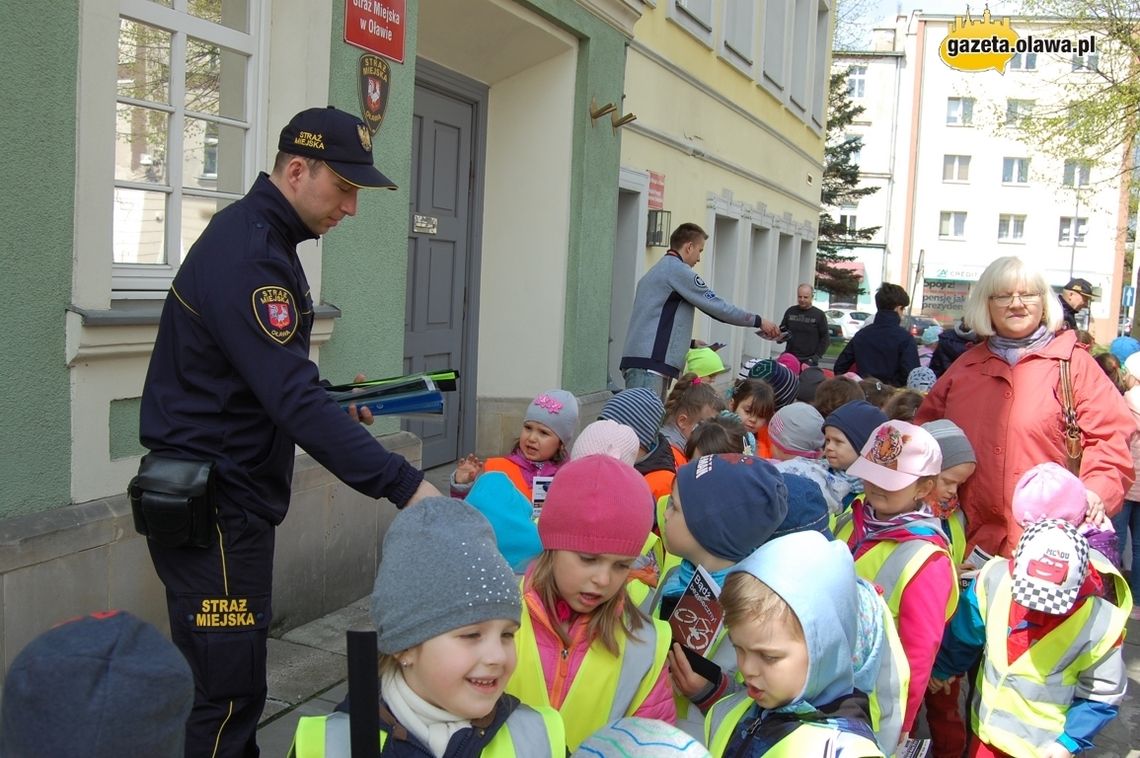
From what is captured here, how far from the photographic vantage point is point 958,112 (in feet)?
169

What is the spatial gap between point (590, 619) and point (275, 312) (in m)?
1.13

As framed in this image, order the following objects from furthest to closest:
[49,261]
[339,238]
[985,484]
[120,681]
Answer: [339,238]
[985,484]
[49,261]
[120,681]

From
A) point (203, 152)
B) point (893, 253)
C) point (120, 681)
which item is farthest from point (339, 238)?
point (893, 253)

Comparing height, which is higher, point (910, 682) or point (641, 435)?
point (641, 435)

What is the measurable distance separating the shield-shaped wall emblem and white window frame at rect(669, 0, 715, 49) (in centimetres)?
595

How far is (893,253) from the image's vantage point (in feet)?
170

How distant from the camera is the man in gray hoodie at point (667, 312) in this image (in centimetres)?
764

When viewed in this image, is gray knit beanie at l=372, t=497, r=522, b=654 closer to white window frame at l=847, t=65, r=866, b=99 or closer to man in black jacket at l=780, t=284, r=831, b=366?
man in black jacket at l=780, t=284, r=831, b=366

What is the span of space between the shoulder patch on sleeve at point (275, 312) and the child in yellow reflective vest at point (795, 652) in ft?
4.31

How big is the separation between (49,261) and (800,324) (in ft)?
30.7

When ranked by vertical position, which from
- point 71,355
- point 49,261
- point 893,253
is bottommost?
point 71,355

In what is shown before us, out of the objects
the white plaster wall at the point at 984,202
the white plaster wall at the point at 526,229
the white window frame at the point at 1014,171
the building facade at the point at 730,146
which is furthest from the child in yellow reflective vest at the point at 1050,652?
the white window frame at the point at 1014,171

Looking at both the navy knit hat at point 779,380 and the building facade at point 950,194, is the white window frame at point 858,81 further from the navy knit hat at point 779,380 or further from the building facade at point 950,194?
the navy knit hat at point 779,380

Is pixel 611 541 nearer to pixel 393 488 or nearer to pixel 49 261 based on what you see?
pixel 393 488
